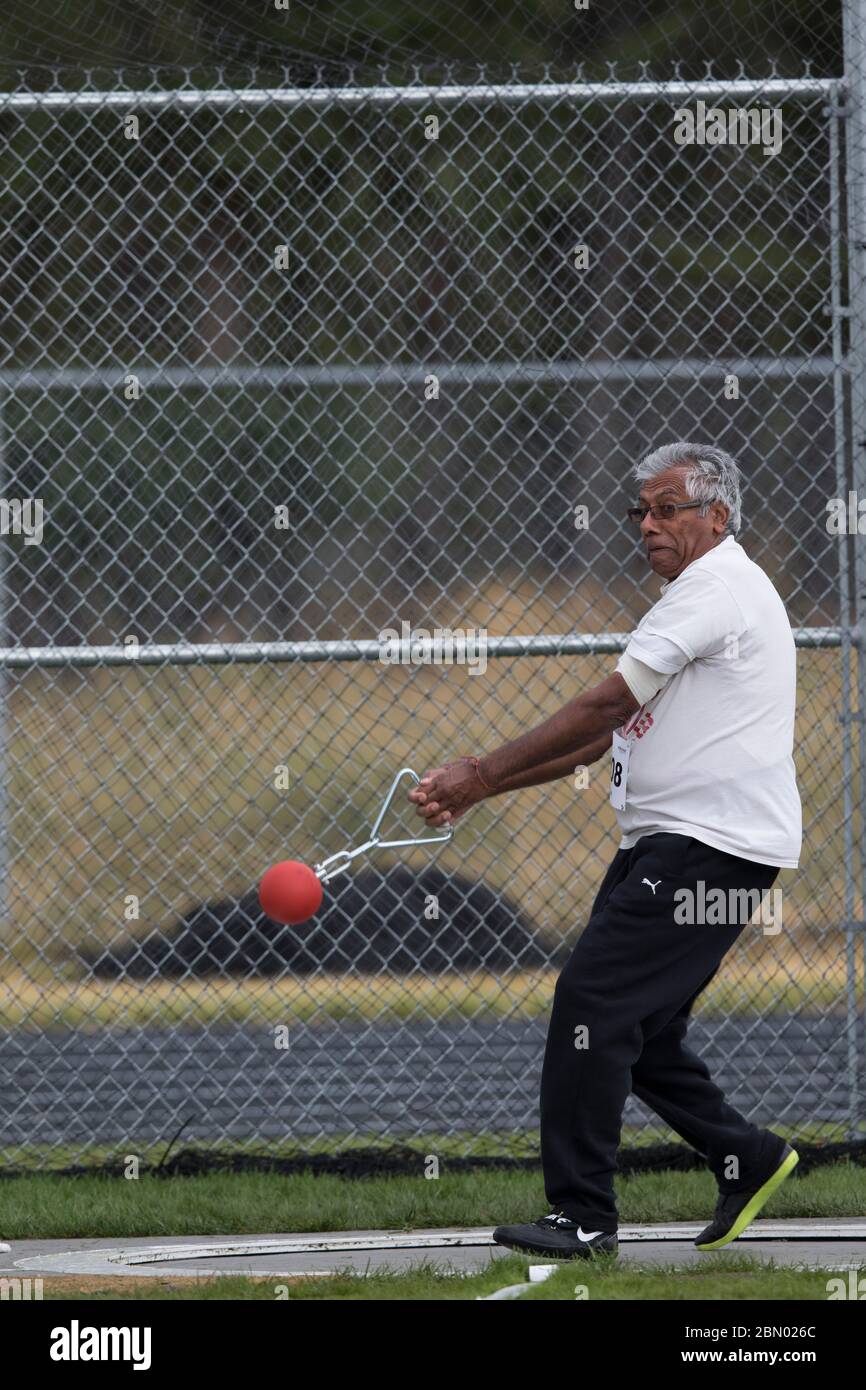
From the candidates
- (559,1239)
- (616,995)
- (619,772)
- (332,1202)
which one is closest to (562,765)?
(619,772)

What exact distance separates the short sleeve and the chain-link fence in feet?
4.68

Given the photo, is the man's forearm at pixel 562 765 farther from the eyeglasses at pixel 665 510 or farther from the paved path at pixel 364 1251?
the paved path at pixel 364 1251

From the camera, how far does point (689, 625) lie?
12.6 feet

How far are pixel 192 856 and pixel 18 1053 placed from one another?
5.48ft

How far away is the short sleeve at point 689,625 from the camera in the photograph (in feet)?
12.6

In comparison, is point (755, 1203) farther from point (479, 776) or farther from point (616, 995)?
point (479, 776)

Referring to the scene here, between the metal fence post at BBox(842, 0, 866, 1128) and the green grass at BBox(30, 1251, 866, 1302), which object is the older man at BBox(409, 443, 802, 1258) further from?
the metal fence post at BBox(842, 0, 866, 1128)

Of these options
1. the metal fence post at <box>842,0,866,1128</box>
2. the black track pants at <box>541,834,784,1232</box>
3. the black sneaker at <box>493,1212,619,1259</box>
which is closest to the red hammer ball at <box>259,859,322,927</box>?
the black track pants at <box>541,834,784,1232</box>

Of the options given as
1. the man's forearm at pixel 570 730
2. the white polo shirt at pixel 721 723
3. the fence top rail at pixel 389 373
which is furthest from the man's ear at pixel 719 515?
the fence top rail at pixel 389 373

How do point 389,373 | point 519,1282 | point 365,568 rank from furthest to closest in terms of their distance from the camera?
point 365,568, point 389,373, point 519,1282

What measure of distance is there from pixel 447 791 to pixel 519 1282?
42.6 inches

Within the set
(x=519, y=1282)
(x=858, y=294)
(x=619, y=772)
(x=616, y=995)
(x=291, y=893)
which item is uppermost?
(x=858, y=294)

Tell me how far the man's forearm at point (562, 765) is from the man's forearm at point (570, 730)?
121 millimetres

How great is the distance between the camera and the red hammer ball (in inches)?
157
